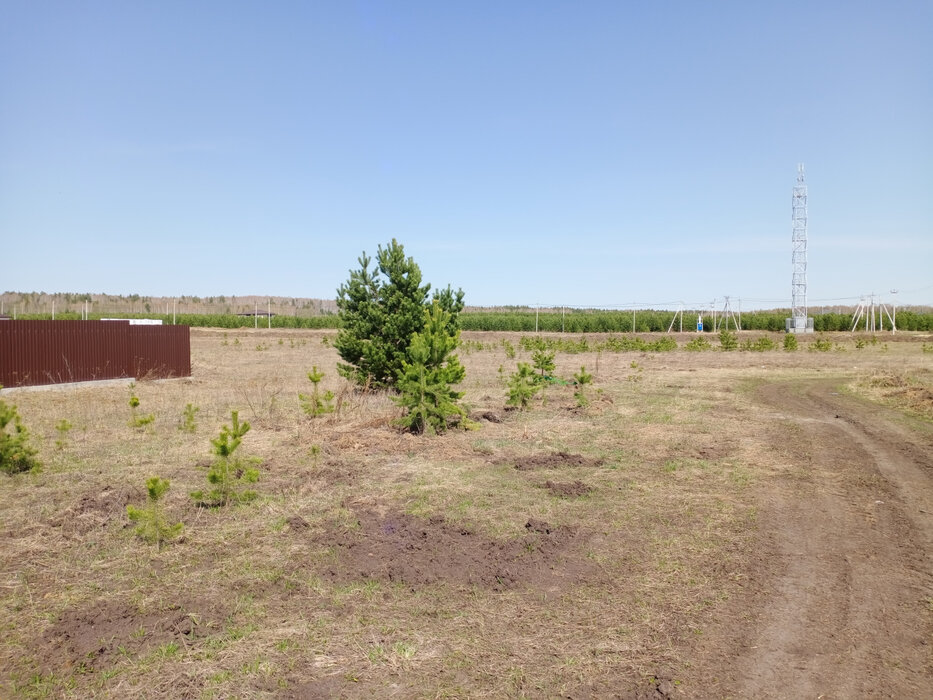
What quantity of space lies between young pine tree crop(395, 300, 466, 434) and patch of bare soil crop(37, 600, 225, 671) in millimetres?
6407

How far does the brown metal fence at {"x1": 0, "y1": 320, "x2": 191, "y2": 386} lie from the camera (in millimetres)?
16703

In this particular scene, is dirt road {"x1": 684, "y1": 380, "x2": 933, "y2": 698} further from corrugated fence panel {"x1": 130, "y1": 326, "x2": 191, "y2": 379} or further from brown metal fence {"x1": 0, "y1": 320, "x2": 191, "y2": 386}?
corrugated fence panel {"x1": 130, "y1": 326, "x2": 191, "y2": 379}

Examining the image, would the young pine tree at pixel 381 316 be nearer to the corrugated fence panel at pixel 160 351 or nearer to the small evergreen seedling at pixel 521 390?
the small evergreen seedling at pixel 521 390

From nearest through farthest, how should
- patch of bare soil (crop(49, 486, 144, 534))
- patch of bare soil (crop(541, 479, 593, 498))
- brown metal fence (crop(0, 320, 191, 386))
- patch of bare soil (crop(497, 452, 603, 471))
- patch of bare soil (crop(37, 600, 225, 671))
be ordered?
1. patch of bare soil (crop(37, 600, 225, 671))
2. patch of bare soil (crop(49, 486, 144, 534))
3. patch of bare soil (crop(541, 479, 593, 498))
4. patch of bare soil (crop(497, 452, 603, 471))
5. brown metal fence (crop(0, 320, 191, 386))

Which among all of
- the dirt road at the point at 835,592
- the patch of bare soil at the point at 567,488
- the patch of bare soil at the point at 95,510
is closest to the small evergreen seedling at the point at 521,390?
the dirt road at the point at 835,592

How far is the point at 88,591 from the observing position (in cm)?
498

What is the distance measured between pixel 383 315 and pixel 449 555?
34.0ft

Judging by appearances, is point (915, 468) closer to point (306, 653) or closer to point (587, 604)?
point (587, 604)

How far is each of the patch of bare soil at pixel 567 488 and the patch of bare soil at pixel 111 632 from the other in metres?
4.30

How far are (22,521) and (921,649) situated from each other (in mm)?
7925

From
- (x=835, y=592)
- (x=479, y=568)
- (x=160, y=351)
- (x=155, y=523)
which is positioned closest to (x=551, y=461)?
(x=479, y=568)

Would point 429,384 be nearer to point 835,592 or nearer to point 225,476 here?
point 225,476

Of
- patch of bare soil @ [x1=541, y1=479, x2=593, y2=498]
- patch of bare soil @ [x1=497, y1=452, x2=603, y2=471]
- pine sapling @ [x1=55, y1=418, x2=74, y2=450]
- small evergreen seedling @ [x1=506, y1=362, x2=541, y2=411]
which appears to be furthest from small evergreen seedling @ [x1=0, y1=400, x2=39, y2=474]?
small evergreen seedling @ [x1=506, y1=362, x2=541, y2=411]

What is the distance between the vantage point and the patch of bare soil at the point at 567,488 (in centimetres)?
762
